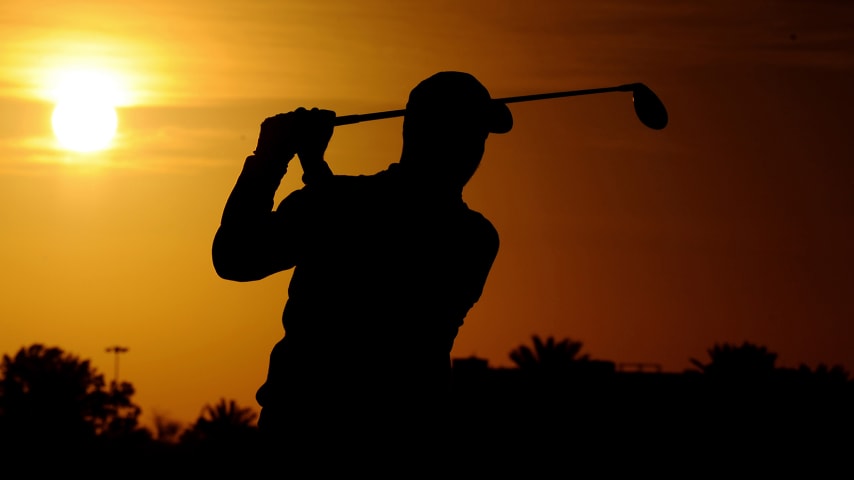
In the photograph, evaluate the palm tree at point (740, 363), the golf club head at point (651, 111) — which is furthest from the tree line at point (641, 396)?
the golf club head at point (651, 111)

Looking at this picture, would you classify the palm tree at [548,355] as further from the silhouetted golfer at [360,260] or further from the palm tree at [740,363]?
the silhouetted golfer at [360,260]

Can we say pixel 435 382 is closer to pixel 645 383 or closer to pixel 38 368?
pixel 645 383

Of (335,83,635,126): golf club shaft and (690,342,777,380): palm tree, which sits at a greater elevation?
(690,342,777,380): palm tree

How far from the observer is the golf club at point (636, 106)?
6.45 meters

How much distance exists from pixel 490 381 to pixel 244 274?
7380 cm

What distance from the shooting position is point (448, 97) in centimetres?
603

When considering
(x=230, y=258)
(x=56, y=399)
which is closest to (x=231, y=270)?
(x=230, y=258)

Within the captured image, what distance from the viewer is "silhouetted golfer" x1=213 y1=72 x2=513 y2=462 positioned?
18.9 feet

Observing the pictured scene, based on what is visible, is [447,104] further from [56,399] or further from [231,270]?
[56,399]

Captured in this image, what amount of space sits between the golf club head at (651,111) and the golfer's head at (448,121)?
2231 mm

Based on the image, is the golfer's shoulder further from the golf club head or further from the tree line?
Answer: the tree line

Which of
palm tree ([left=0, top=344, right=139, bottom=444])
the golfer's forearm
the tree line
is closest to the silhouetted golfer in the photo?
the golfer's forearm

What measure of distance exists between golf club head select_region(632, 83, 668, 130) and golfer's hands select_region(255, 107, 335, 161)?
2.55 m

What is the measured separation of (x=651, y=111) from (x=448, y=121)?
254 centimetres
